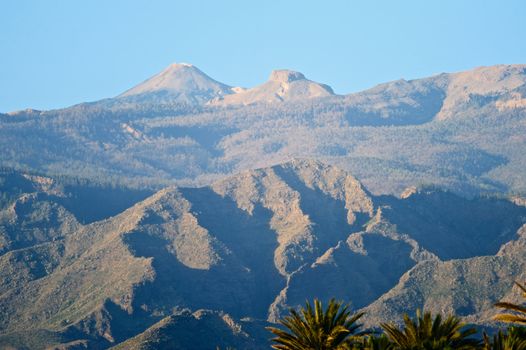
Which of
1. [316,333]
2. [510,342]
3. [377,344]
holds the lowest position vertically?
[377,344]

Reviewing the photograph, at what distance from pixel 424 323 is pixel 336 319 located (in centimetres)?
900

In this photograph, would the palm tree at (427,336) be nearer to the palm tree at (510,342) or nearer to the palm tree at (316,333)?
the palm tree at (510,342)

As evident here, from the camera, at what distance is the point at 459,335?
104562mm

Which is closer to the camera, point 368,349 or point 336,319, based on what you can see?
point 368,349

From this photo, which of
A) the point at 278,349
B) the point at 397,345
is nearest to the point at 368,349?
the point at 397,345

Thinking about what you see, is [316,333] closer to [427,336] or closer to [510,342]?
[427,336]

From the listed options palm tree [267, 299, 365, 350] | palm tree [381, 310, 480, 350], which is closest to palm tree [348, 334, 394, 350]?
palm tree [381, 310, 480, 350]

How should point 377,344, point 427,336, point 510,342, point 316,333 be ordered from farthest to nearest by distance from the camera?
point 316,333
point 427,336
point 377,344
point 510,342

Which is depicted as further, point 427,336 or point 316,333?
point 316,333

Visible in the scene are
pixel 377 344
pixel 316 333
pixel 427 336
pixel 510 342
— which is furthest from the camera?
pixel 316 333

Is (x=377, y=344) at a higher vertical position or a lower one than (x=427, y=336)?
lower

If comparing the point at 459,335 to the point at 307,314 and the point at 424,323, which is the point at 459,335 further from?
the point at 307,314

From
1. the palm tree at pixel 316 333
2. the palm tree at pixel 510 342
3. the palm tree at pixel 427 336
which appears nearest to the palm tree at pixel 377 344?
the palm tree at pixel 427 336

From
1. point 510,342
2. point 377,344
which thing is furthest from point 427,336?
point 510,342
